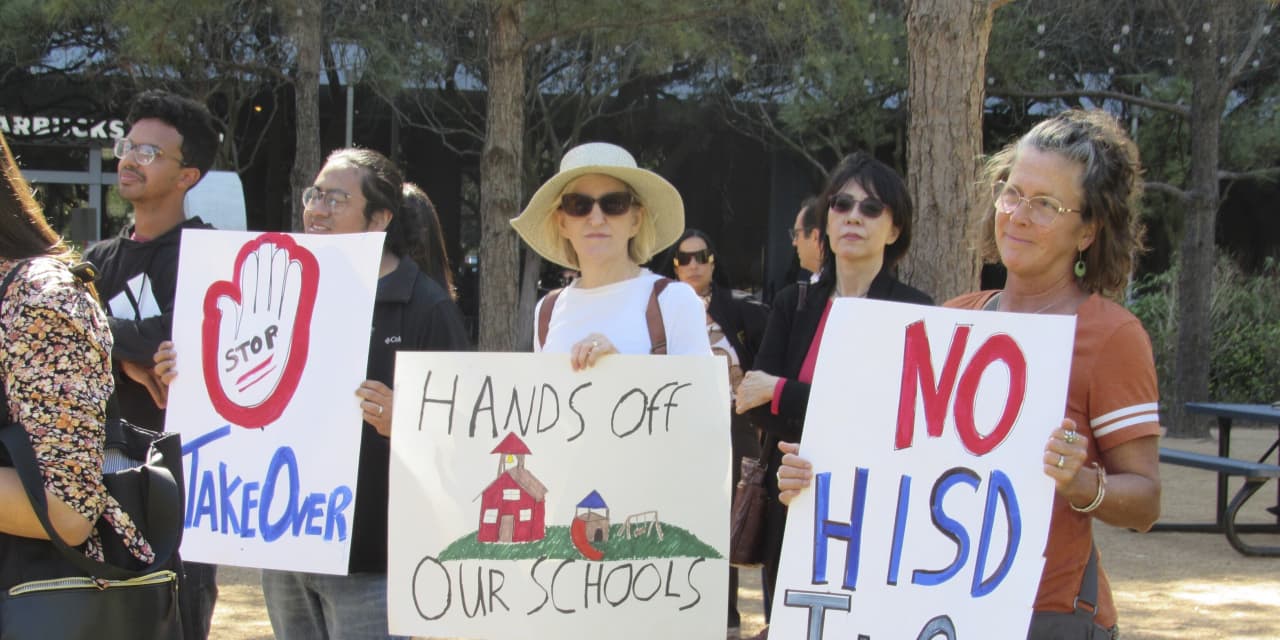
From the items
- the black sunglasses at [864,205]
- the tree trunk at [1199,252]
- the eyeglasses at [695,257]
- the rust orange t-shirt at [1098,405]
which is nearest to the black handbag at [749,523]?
the black sunglasses at [864,205]

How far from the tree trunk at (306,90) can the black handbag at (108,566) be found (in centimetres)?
895

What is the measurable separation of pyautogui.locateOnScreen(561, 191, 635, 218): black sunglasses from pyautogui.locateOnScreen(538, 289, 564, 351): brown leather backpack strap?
10.1 inches

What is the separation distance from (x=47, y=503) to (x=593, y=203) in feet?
4.91

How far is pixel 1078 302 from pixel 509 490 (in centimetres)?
138

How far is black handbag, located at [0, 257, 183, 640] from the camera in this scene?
2.00m

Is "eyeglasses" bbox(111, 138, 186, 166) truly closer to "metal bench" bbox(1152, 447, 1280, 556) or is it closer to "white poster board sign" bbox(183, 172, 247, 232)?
"white poster board sign" bbox(183, 172, 247, 232)

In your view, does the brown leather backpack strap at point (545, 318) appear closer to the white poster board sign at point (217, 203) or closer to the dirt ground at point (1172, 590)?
the dirt ground at point (1172, 590)

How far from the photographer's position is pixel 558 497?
286cm

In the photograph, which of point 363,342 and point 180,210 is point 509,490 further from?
point 180,210

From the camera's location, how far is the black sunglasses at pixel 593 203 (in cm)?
304

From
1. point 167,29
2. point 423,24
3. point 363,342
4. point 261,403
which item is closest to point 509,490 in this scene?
point 363,342

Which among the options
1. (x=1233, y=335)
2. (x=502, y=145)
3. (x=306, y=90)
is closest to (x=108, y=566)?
(x=502, y=145)

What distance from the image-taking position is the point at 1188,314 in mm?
13109

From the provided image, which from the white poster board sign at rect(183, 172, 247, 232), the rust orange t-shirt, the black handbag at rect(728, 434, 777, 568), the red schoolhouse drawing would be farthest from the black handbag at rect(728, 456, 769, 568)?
the white poster board sign at rect(183, 172, 247, 232)
